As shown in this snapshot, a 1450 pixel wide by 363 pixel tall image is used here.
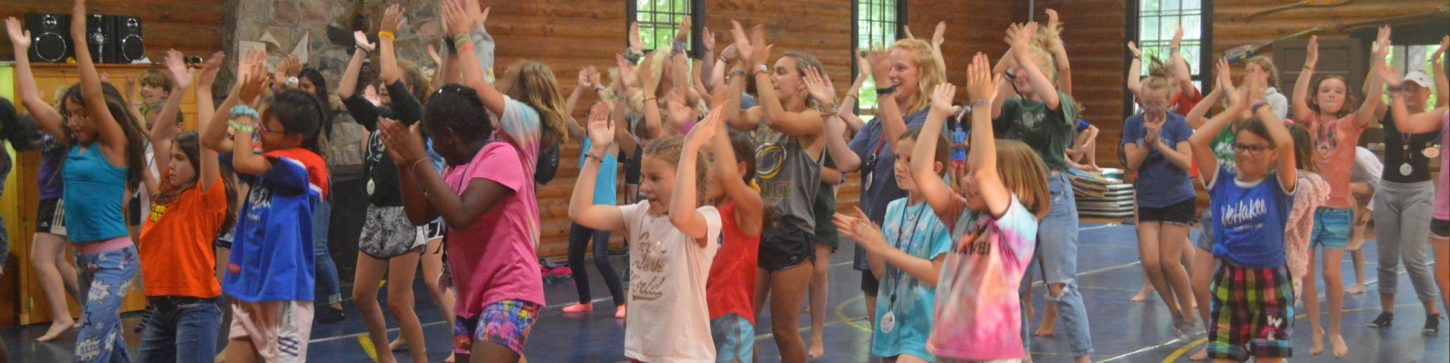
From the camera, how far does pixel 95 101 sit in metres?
5.56

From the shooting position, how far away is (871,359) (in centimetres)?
733

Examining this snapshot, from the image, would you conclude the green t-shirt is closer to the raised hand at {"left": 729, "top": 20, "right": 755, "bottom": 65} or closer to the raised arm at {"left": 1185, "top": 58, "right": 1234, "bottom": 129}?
the raised arm at {"left": 1185, "top": 58, "right": 1234, "bottom": 129}

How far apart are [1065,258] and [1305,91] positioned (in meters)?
1.78

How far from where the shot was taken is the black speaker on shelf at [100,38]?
8672 millimetres

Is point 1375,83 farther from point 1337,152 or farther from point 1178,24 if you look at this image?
point 1178,24

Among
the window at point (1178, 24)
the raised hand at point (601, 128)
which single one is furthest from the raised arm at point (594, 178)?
the window at point (1178, 24)

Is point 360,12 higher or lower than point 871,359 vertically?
higher

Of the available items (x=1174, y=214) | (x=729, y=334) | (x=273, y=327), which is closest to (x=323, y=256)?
(x=273, y=327)

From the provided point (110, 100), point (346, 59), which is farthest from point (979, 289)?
point (346, 59)

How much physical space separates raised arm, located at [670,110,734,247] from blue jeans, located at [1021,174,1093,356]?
8.22 feet

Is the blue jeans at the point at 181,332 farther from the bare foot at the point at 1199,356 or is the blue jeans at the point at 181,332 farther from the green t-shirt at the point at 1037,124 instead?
the bare foot at the point at 1199,356

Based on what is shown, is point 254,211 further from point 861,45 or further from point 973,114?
point 861,45

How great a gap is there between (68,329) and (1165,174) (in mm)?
6562

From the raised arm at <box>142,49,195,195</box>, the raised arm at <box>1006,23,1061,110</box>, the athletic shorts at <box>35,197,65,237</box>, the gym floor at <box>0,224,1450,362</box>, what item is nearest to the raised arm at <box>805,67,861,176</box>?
the raised arm at <box>1006,23,1061,110</box>
